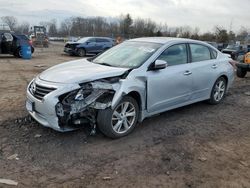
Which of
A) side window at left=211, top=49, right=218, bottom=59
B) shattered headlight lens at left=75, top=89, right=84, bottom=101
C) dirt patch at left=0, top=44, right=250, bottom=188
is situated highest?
side window at left=211, top=49, right=218, bottom=59

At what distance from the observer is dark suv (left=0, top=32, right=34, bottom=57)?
18.5 metres

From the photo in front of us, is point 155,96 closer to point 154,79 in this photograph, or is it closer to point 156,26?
point 154,79

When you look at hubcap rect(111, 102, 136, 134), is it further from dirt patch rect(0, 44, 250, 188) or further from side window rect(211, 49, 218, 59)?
side window rect(211, 49, 218, 59)

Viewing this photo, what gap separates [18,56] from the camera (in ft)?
63.0

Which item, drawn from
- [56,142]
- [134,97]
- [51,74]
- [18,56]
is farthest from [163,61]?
[18,56]

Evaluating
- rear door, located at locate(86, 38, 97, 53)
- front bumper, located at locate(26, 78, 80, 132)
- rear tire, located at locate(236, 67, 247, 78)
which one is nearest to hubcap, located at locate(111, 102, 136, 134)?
front bumper, located at locate(26, 78, 80, 132)

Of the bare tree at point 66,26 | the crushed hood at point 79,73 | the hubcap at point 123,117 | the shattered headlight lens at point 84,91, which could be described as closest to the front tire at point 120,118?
the hubcap at point 123,117

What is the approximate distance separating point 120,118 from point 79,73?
0.97m

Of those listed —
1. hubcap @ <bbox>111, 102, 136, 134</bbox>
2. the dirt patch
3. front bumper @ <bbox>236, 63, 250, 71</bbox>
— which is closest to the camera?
the dirt patch

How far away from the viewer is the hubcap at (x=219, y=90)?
700 cm

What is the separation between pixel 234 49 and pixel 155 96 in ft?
61.7

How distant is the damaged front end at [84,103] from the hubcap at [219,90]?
10.9 ft

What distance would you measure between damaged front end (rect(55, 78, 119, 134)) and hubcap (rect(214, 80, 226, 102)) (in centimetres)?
331

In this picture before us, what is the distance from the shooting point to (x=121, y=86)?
4.64m
